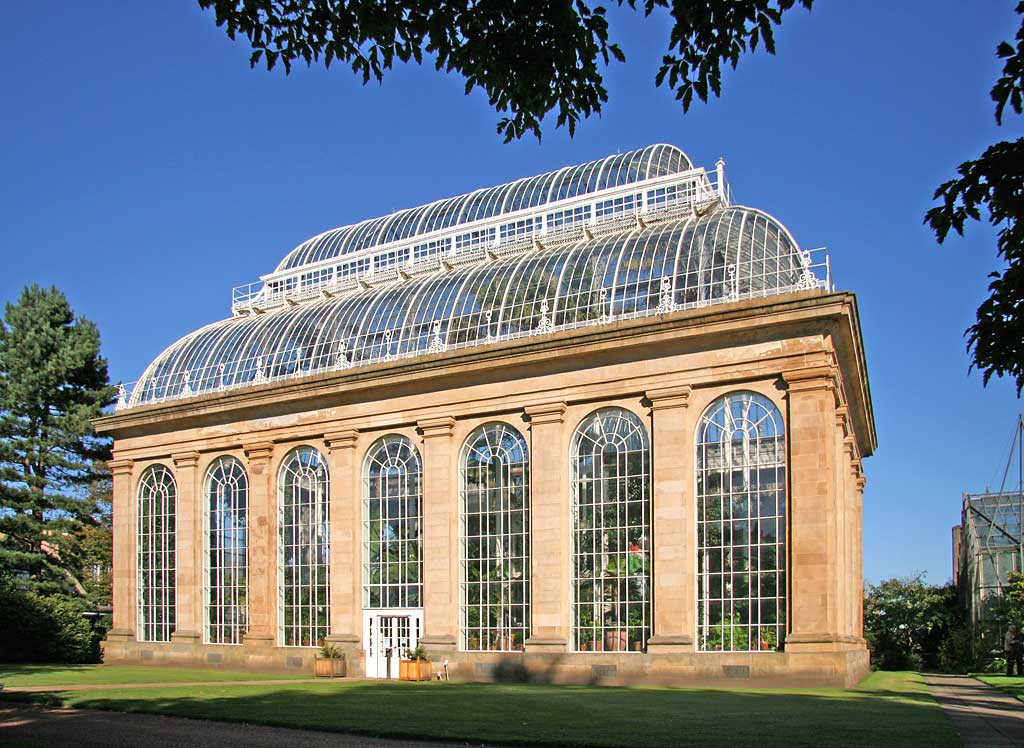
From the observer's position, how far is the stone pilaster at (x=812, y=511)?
108 feet

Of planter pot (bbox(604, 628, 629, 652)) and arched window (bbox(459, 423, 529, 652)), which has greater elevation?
arched window (bbox(459, 423, 529, 652))

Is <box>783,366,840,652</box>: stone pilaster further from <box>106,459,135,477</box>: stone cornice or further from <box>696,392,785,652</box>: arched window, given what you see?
<box>106,459,135,477</box>: stone cornice

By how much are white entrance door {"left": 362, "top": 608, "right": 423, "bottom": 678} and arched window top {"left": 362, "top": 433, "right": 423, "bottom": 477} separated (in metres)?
5.61

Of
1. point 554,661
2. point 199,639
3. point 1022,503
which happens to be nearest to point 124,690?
point 554,661

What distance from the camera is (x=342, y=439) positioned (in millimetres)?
43969

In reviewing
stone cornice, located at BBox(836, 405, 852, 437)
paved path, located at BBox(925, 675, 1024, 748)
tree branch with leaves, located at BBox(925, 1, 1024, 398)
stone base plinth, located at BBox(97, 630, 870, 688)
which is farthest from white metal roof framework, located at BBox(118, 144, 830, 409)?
tree branch with leaves, located at BBox(925, 1, 1024, 398)

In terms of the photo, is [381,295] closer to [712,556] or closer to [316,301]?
[316,301]

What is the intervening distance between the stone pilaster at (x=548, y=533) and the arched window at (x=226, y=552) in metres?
15.0

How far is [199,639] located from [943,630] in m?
44.2

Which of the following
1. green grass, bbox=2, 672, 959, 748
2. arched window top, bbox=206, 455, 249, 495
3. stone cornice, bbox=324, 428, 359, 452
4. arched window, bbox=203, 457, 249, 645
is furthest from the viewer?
arched window top, bbox=206, 455, 249, 495

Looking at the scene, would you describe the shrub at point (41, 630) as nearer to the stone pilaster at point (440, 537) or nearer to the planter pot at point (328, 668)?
the planter pot at point (328, 668)

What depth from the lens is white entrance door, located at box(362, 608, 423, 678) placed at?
41.2 m

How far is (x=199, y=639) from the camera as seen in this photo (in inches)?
1857

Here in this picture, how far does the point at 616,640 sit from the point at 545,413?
8467mm
